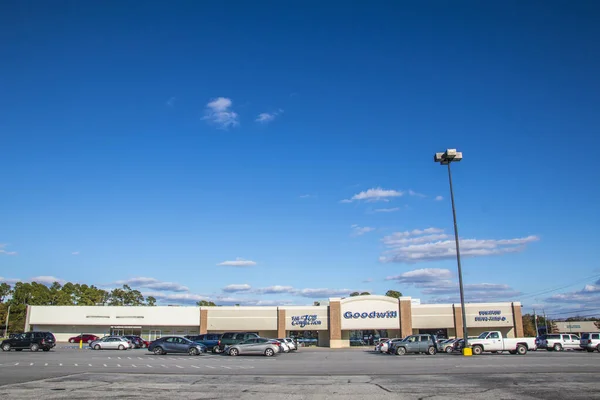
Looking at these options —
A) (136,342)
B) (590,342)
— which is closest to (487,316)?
(590,342)

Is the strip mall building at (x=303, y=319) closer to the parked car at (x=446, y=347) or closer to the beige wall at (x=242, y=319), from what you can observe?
the beige wall at (x=242, y=319)

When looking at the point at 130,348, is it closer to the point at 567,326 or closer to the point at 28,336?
the point at 28,336

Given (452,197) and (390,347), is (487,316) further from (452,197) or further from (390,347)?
(452,197)

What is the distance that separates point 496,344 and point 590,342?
500 inches

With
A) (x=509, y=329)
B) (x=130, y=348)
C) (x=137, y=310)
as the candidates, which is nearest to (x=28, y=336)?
(x=130, y=348)

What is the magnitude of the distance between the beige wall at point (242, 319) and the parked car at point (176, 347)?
95.5 feet

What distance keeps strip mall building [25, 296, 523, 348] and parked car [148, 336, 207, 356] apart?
96.5 feet

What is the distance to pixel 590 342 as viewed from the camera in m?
40.0

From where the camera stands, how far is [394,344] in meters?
36.8

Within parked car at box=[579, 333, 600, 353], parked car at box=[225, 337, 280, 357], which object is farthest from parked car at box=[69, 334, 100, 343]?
parked car at box=[579, 333, 600, 353]

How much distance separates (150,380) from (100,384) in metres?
1.81

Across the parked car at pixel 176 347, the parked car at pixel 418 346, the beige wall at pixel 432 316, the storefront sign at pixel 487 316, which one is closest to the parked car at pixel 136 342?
the parked car at pixel 176 347

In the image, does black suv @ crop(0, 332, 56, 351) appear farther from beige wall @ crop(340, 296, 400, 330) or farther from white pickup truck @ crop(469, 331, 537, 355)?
beige wall @ crop(340, 296, 400, 330)

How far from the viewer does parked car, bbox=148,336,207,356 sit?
35.4 metres
